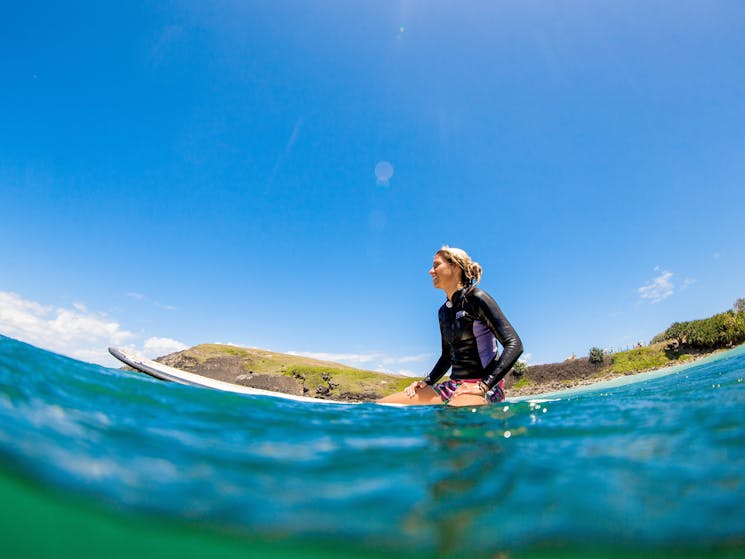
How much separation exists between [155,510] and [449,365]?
197 inches

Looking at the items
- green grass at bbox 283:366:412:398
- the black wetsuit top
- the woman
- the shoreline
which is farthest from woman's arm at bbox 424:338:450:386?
green grass at bbox 283:366:412:398

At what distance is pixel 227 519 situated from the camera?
6.11ft

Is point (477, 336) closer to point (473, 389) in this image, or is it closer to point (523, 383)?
point (473, 389)

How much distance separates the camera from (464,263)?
18.3 ft

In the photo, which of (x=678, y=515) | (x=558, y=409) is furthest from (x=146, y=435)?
(x=558, y=409)

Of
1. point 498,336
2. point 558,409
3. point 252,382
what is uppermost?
point 498,336

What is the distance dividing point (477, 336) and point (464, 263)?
115 cm

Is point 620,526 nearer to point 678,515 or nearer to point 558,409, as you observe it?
point 678,515

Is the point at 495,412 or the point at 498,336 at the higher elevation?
the point at 498,336

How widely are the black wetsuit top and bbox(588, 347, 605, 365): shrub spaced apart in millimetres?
23771

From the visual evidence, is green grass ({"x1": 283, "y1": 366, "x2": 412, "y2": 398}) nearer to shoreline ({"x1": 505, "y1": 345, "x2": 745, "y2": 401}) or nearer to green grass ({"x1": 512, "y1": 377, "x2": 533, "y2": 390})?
green grass ({"x1": 512, "y1": 377, "x2": 533, "y2": 390})

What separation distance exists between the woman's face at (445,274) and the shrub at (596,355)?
2418cm

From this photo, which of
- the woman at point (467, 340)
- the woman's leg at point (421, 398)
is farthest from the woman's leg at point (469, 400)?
the woman's leg at point (421, 398)

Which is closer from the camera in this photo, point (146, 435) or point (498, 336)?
point (146, 435)
